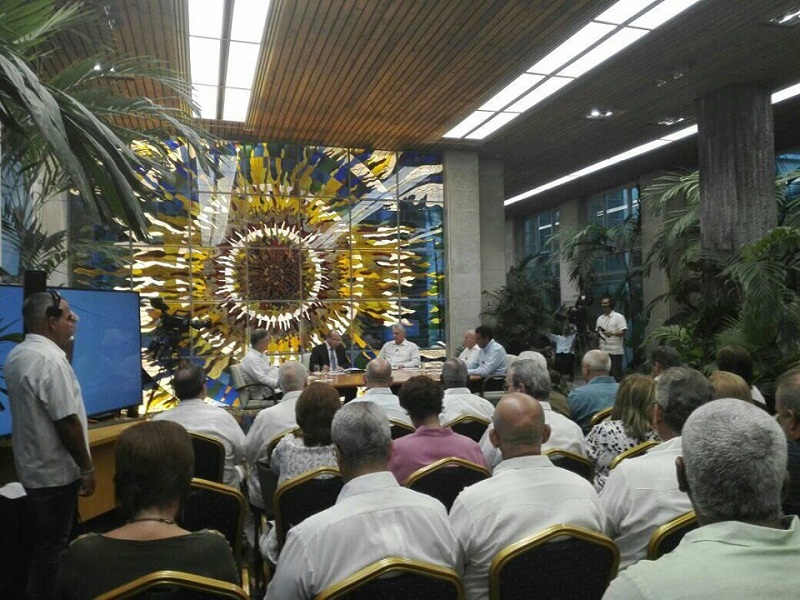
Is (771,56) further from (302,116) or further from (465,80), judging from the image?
(302,116)

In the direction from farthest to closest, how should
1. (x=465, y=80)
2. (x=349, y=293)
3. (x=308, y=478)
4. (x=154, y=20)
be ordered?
(x=349, y=293), (x=465, y=80), (x=154, y=20), (x=308, y=478)

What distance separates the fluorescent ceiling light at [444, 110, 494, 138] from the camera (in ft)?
30.0

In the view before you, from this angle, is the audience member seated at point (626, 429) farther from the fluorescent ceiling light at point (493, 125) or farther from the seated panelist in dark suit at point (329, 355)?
the fluorescent ceiling light at point (493, 125)

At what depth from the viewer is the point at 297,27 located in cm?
632

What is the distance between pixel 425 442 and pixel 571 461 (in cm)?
66

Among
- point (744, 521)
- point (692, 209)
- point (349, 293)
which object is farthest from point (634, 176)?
point (744, 521)

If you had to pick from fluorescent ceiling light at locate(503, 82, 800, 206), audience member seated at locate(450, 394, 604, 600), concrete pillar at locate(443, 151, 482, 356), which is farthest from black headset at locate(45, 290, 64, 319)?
fluorescent ceiling light at locate(503, 82, 800, 206)

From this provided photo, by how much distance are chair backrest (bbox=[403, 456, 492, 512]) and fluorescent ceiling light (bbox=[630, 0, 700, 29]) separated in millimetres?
5226

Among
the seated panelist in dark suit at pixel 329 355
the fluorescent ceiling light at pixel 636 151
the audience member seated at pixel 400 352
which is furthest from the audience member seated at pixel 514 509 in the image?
the fluorescent ceiling light at pixel 636 151

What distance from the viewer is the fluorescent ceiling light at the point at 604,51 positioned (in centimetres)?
662

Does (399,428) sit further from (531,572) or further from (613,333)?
(613,333)

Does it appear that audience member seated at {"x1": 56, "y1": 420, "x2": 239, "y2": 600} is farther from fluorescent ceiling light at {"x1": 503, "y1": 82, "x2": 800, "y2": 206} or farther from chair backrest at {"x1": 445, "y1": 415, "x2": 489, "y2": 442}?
fluorescent ceiling light at {"x1": 503, "y1": 82, "x2": 800, "y2": 206}

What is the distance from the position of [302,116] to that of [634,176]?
24.9 ft

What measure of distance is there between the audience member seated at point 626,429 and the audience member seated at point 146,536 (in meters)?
1.97
